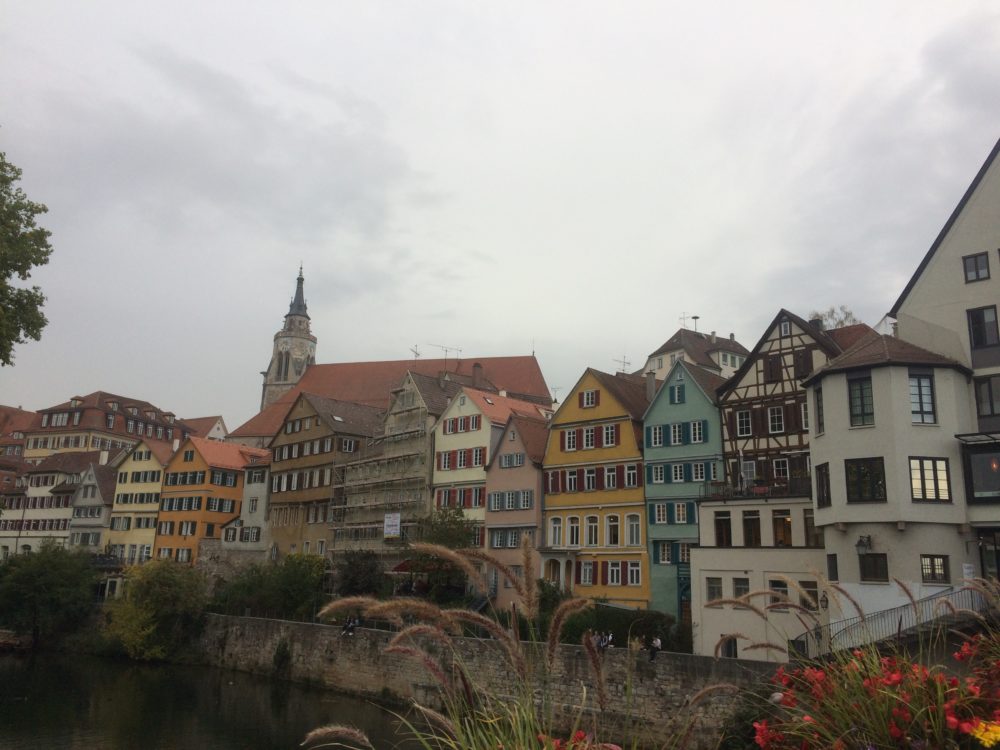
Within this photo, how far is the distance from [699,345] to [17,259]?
5363 centimetres

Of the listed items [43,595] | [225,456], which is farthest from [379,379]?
[43,595]

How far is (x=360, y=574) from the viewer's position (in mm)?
51281

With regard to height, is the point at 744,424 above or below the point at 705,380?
below

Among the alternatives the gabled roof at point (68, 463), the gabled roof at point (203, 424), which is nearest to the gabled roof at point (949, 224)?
the gabled roof at point (68, 463)

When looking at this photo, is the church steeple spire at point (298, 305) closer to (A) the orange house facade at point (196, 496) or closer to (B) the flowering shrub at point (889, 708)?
(A) the orange house facade at point (196, 496)

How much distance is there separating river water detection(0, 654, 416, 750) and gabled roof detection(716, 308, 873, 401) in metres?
20.6

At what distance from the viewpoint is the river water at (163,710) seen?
3406 centimetres

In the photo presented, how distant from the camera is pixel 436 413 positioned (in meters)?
56.8

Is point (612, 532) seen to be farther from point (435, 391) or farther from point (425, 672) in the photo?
point (425, 672)

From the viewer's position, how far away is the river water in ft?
112

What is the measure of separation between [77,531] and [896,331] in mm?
72110

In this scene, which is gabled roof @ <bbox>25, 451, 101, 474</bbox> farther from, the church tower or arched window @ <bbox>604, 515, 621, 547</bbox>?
arched window @ <bbox>604, 515, 621, 547</bbox>

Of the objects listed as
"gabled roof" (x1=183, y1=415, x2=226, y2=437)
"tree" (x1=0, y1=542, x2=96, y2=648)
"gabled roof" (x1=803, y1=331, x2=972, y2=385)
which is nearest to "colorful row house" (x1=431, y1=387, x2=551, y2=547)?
"gabled roof" (x1=803, y1=331, x2=972, y2=385)

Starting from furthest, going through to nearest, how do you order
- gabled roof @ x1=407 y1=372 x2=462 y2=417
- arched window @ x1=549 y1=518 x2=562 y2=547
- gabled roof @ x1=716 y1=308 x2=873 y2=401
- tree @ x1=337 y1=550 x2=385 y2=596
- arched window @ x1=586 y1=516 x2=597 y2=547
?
gabled roof @ x1=407 y1=372 x2=462 y2=417, tree @ x1=337 y1=550 x2=385 y2=596, arched window @ x1=549 y1=518 x2=562 y2=547, arched window @ x1=586 y1=516 x2=597 y2=547, gabled roof @ x1=716 y1=308 x2=873 y2=401
